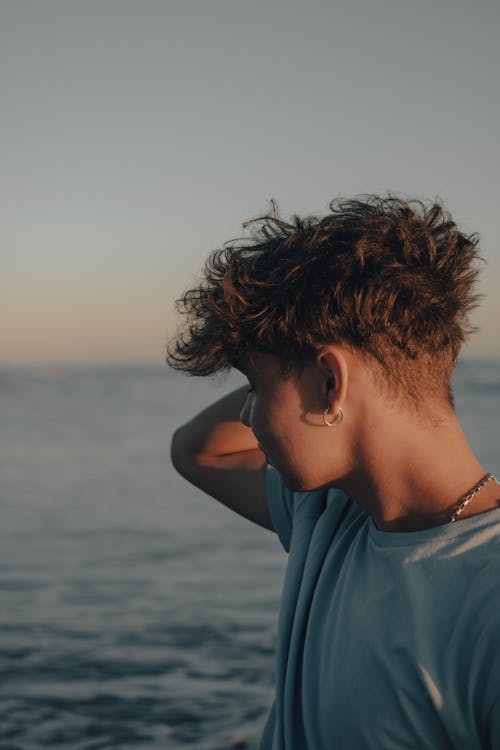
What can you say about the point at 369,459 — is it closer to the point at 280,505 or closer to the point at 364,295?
the point at 364,295

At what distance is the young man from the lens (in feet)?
6.00

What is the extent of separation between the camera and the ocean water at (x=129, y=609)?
4.95 meters

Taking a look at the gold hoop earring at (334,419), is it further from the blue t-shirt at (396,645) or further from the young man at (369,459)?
the blue t-shirt at (396,645)

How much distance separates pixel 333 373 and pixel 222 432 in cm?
93

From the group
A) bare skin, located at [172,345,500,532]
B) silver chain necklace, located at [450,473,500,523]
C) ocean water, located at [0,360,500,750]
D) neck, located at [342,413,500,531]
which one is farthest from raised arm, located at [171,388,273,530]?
silver chain necklace, located at [450,473,500,523]

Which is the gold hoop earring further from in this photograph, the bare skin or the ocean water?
the ocean water

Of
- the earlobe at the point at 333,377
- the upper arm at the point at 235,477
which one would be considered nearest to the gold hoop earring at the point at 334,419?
the earlobe at the point at 333,377

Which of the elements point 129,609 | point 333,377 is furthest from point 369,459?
point 129,609

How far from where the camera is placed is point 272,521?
8.72 feet

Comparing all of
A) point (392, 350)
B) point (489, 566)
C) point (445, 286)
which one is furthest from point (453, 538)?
point (445, 286)

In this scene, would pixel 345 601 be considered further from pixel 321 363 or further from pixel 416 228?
pixel 416 228

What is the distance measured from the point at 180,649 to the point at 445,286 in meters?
4.51

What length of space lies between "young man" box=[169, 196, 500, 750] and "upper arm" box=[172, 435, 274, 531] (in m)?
0.45

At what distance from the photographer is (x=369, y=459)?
2086mm
